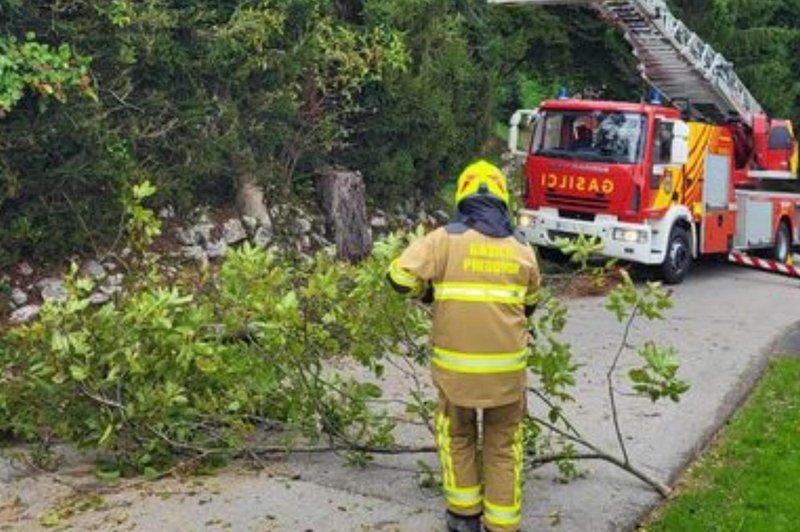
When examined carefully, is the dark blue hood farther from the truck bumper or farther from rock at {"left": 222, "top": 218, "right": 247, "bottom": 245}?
the truck bumper

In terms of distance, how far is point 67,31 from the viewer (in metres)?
8.34

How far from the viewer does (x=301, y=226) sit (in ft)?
38.2

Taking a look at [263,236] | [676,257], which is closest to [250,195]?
[263,236]

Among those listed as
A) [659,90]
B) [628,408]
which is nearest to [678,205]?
[659,90]

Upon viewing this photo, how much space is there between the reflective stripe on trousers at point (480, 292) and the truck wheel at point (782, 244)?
12187 millimetres

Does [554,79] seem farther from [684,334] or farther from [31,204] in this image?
[31,204]

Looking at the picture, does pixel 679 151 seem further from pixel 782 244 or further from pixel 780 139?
pixel 782 244

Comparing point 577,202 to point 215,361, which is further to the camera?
point 577,202

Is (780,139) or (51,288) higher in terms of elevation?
(780,139)

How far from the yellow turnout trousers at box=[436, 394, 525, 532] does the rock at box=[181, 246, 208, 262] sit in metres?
5.90

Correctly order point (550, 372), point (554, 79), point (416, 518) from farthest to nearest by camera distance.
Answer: point (554, 79) < point (550, 372) < point (416, 518)

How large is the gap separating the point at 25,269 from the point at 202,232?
2186 millimetres

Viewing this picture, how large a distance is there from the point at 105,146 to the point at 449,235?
5.14 meters

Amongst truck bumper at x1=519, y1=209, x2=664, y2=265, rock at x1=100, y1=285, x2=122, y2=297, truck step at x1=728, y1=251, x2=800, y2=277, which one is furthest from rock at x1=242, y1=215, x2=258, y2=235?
truck step at x1=728, y1=251, x2=800, y2=277
